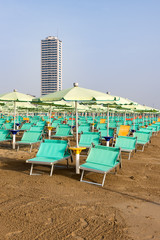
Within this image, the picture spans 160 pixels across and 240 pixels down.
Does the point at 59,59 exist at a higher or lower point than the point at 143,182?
higher

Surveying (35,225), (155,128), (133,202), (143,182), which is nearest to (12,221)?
(35,225)

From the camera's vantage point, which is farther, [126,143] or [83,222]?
[126,143]

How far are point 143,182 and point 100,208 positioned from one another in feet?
6.00

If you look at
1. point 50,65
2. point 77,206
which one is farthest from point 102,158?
point 50,65

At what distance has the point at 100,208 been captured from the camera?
12.0 feet

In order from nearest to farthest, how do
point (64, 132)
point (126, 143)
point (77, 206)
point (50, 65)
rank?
point (77, 206), point (126, 143), point (64, 132), point (50, 65)

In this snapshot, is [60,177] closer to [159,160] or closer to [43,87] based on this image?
[159,160]

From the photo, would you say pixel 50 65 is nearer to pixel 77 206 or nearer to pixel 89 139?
pixel 89 139

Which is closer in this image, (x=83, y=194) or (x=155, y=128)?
(x=83, y=194)

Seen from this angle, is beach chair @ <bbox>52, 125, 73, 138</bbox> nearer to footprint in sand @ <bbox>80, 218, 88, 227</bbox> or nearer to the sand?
the sand

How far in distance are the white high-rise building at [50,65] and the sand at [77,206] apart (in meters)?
152

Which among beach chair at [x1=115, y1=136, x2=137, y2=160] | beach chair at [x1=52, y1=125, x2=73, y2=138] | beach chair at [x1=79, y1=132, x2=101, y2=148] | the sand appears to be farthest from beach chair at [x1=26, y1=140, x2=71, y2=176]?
beach chair at [x1=52, y1=125, x2=73, y2=138]

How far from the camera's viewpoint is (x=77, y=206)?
3.73m

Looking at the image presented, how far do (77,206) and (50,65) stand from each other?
159 meters
